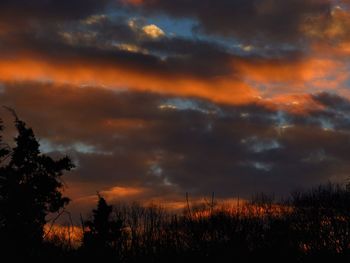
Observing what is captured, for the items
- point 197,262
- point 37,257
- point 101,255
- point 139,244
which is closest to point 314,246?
point 197,262

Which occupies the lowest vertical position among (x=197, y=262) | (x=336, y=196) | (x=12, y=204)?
(x=197, y=262)

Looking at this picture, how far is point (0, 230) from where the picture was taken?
28219mm

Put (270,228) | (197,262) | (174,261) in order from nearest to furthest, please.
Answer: (174,261) < (197,262) < (270,228)

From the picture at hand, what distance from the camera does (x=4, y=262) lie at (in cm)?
2523

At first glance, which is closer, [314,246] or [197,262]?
[197,262]

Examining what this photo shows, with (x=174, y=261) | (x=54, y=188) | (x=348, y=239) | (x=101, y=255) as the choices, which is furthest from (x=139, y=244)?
(x=348, y=239)

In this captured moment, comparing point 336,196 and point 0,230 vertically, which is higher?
point 336,196

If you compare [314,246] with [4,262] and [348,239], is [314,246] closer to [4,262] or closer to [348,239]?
[348,239]

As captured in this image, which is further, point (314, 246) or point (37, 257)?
point (314, 246)

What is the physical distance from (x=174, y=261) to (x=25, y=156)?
3754cm

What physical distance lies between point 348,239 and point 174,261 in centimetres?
3877

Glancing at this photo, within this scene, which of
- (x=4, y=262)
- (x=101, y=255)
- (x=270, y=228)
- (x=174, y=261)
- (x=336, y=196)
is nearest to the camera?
(x=4, y=262)

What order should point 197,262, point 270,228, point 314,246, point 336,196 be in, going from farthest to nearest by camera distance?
1. point 336,196
2. point 314,246
3. point 270,228
4. point 197,262

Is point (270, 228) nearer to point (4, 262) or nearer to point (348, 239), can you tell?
point (348, 239)
